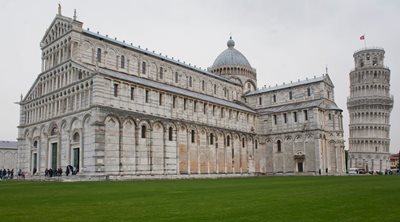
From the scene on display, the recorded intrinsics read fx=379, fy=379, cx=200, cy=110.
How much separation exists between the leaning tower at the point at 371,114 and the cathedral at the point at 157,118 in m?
35.4

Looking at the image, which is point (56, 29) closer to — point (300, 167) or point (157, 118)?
point (157, 118)

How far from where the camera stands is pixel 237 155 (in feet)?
192

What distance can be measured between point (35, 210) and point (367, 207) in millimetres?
10674

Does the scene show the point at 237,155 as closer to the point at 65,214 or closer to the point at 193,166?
the point at 193,166

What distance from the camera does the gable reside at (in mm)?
45878

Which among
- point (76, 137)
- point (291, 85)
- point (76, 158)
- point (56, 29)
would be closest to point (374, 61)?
point (291, 85)

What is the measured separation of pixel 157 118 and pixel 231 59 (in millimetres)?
32298

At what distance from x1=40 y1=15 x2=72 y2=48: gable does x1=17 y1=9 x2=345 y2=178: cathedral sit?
126 mm

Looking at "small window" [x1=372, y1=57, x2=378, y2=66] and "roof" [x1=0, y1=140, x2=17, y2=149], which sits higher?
"small window" [x1=372, y1=57, x2=378, y2=66]

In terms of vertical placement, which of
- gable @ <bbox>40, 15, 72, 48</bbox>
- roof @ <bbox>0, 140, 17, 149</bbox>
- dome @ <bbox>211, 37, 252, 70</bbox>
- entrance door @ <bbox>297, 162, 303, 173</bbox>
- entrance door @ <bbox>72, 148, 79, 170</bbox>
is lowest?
entrance door @ <bbox>297, 162, 303, 173</bbox>

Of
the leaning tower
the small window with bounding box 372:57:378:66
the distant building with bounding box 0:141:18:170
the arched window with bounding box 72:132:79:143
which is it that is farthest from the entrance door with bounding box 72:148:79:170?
the small window with bounding box 372:57:378:66

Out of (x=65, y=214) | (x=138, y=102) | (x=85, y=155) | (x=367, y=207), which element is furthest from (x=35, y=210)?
(x=138, y=102)

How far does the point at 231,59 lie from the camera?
241 ft

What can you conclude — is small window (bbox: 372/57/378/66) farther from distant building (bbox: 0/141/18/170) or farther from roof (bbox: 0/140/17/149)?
roof (bbox: 0/140/17/149)
